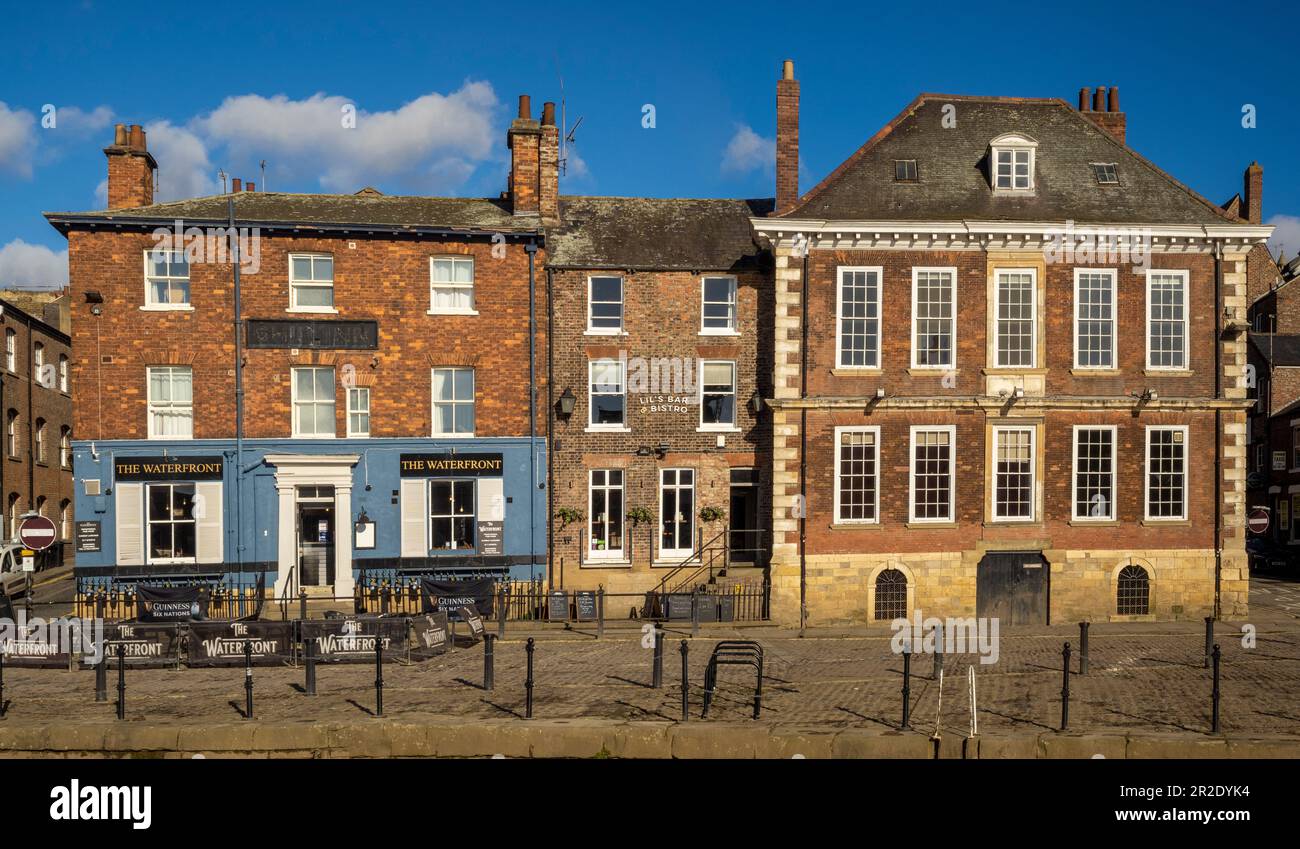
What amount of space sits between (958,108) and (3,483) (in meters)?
36.0

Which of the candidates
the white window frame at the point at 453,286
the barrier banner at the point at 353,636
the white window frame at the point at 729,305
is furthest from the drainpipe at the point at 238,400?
the white window frame at the point at 729,305

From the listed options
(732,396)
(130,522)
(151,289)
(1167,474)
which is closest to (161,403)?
(151,289)

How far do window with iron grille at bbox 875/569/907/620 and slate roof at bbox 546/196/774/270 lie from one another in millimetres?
8904

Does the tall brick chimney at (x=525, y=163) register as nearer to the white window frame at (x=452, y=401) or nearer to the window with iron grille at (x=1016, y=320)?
the white window frame at (x=452, y=401)

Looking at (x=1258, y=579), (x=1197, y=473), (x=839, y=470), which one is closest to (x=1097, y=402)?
(x=1197, y=473)

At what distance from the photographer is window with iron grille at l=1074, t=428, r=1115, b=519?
24.0 metres

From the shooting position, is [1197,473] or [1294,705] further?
[1197,473]

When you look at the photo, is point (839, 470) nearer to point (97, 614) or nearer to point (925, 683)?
point (925, 683)

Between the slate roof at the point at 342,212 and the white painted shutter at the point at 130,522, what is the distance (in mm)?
6789

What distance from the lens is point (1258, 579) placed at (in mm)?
35125

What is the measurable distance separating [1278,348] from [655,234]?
3621 cm

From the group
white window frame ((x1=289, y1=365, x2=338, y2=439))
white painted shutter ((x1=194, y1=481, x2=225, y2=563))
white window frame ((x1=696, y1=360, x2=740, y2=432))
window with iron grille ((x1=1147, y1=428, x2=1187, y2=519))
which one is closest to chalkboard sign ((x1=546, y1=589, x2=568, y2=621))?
white window frame ((x1=696, y1=360, x2=740, y2=432))

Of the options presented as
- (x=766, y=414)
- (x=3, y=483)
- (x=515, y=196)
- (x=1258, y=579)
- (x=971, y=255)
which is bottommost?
(x=1258, y=579)

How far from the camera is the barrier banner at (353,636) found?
18172 millimetres
